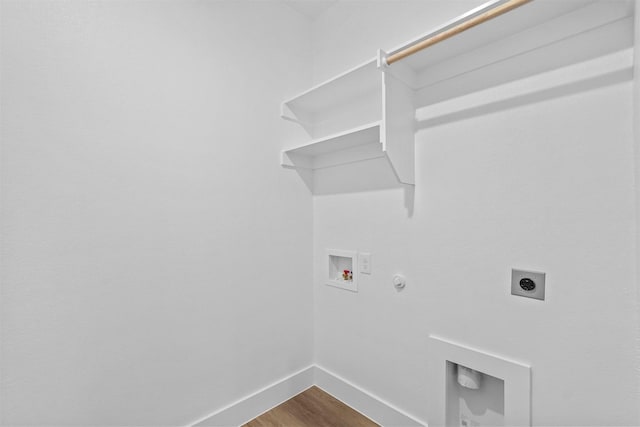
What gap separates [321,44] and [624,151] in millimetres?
1657

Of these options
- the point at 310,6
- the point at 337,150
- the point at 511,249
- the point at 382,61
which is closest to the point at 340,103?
the point at 337,150

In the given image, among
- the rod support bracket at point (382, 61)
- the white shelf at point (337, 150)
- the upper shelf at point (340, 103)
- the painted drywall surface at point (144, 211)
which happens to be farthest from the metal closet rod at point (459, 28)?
the painted drywall surface at point (144, 211)

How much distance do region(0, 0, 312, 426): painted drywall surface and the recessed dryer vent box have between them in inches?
9.3

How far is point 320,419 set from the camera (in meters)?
1.58

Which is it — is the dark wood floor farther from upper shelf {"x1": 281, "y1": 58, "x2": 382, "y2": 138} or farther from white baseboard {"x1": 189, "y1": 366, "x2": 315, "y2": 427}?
upper shelf {"x1": 281, "y1": 58, "x2": 382, "y2": 138}

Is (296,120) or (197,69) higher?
(197,69)

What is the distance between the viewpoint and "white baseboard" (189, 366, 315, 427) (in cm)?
146

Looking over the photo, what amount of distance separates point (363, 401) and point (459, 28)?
1.86 meters

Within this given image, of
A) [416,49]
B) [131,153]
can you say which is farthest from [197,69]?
[416,49]

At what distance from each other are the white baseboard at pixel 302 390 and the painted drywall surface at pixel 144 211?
0.06 m

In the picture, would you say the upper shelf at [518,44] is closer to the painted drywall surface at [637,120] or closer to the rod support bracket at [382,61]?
the rod support bracket at [382,61]

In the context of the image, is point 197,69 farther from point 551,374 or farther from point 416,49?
point 551,374

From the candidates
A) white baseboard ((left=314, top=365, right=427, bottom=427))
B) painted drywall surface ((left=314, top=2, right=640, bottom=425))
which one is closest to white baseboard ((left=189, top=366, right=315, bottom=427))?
white baseboard ((left=314, top=365, right=427, bottom=427))

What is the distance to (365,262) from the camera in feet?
5.31
